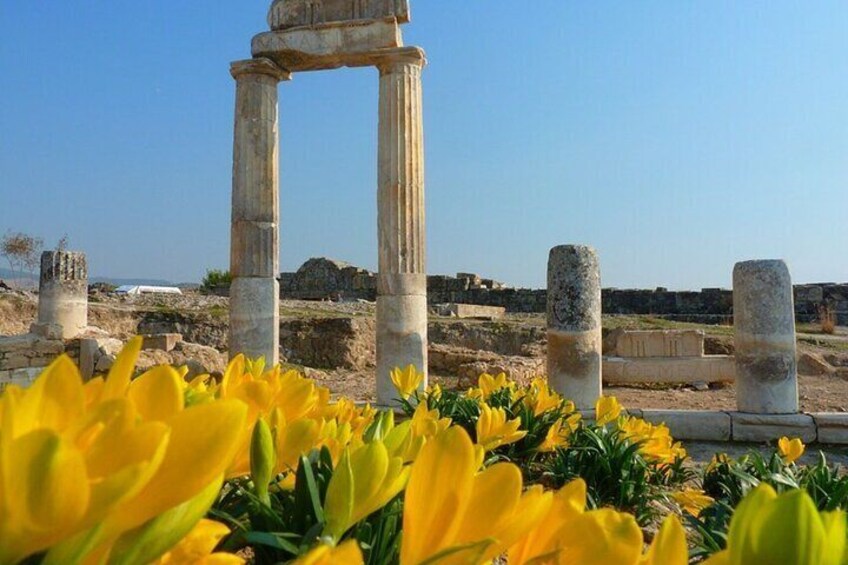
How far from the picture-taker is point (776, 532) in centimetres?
44

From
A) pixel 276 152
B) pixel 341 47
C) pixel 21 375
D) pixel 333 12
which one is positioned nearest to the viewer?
pixel 341 47

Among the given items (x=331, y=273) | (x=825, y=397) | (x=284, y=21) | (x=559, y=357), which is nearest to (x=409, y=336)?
(x=559, y=357)

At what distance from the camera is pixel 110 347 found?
1151 centimetres

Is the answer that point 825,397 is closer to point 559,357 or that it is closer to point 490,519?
point 559,357

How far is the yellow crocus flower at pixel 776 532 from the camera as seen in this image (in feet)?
1.43

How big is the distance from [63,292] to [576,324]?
426 inches

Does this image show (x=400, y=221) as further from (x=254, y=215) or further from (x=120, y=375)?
(x=120, y=375)

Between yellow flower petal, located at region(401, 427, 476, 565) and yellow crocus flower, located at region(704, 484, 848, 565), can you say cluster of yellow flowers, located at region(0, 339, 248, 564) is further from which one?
yellow crocus flower, located at region(704, 484, 848, 565)

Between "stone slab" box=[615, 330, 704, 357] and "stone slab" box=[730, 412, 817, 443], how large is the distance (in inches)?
171

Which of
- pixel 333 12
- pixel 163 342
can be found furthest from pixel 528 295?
pixel 333 12

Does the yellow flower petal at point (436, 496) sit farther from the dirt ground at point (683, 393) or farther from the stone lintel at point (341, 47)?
the stone lintel at point (341, 47)

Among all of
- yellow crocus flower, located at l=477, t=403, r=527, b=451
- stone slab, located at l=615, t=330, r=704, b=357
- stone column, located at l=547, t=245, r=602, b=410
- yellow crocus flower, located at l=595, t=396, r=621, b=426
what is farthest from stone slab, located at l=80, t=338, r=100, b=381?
yellow crocus flower, located at l=477, t=403, r=527, b=451

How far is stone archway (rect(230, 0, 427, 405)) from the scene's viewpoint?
390 inches

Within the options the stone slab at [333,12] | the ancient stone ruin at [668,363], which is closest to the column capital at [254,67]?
the stone slab at [333,12]
